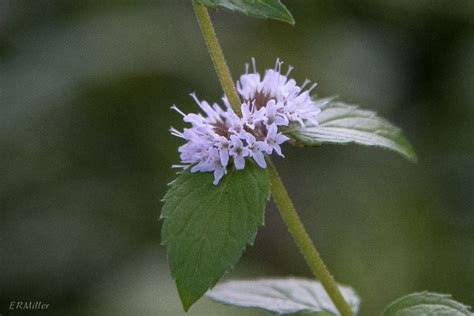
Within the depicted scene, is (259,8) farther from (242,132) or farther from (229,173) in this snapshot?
(229,173)

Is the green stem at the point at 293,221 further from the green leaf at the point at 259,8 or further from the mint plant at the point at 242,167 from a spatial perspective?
the green leaf at the point at 259,8

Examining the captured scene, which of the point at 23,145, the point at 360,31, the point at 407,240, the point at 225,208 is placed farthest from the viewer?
the point at 360,31

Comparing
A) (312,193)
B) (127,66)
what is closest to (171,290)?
(312,193)

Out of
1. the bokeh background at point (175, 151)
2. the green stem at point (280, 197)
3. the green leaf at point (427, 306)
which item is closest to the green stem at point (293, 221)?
the green stem at point (280, 197)

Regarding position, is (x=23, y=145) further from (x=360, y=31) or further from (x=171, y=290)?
(x=360, y=31)

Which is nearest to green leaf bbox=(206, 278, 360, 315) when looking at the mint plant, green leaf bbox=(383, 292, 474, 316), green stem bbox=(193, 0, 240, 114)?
the mint plant

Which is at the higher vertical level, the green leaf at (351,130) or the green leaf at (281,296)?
the green leaf at (351,130)
